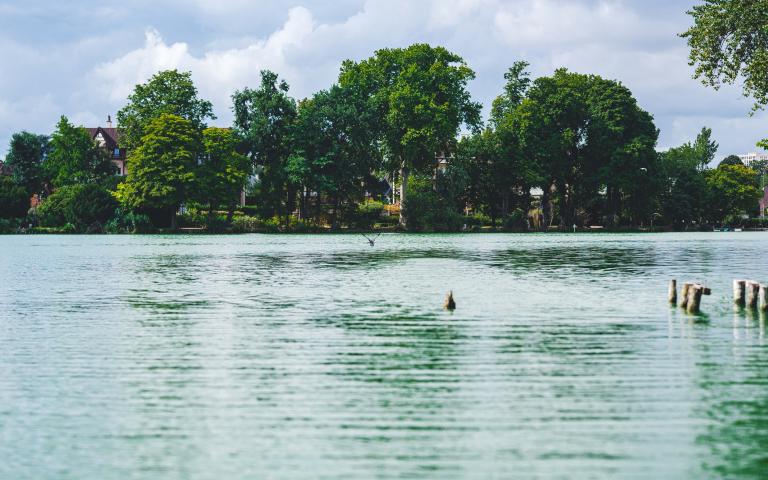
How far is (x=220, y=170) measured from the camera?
352 feet

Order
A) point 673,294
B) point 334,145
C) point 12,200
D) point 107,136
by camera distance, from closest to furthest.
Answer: point 673,294 → point 334,145 → point 12,200 → point 107,136

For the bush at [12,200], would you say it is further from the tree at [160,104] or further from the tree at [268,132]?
the tree at [268,132]

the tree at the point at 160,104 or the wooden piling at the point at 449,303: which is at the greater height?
the tree at the point at 160,104

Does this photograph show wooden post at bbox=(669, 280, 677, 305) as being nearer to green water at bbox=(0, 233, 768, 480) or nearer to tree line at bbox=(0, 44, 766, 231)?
green water at bbox=(0, 233, 768, 480)

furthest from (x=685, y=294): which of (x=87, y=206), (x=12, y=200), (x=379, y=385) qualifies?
(x=12, y=200)

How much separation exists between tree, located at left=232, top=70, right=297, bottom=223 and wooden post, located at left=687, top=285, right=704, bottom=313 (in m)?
86.6

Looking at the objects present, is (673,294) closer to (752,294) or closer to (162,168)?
(752,294)

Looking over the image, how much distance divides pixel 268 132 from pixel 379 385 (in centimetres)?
9672

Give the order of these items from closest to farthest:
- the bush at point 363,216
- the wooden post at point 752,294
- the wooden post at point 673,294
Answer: the wooden post at point 752,294 → the wooden post at point 673,294 → the bush at point 363,216

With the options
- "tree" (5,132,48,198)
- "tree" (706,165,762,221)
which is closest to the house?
"tree" (5,132,48,198)

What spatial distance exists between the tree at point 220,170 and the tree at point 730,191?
243 ft

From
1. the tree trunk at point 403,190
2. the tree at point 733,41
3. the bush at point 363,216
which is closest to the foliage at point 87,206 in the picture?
the bush at point 363,216

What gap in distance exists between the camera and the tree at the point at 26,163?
13038 cm

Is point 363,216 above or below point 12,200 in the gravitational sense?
below
